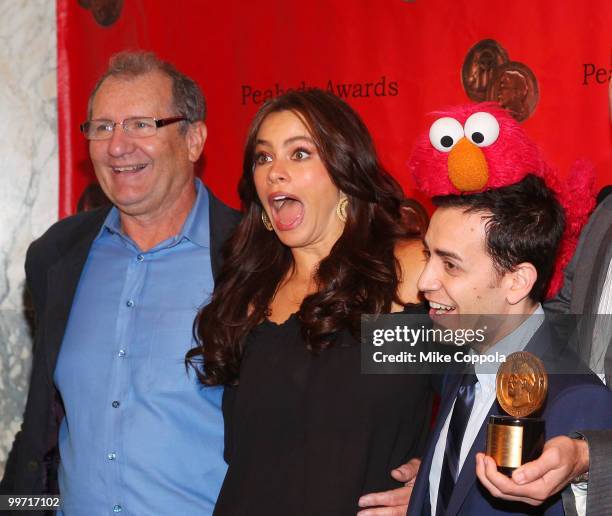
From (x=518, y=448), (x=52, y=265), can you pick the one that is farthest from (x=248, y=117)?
(x=518, y=448)

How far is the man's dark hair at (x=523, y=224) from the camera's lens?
1927mm

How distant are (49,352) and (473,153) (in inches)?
61.1

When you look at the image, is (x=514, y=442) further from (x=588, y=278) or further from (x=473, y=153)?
(x=588, y=278)

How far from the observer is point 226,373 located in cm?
255

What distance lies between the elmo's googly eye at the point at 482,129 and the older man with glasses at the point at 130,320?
1.07 metres

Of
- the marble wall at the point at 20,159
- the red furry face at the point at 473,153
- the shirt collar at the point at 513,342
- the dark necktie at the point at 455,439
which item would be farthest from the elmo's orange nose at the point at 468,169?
the marble wall at the point at 20,159

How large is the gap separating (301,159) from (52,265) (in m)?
1.00

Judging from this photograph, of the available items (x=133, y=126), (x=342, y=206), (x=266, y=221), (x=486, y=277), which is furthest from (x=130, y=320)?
(x=486, y=277)

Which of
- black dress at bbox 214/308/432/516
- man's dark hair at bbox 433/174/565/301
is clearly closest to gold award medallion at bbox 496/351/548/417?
man's dark hair at bbox 433/174/565/301

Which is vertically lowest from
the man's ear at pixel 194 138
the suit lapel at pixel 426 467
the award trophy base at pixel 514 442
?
the suit lapel at pixel 426 467

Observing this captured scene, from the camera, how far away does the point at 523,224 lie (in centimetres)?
193

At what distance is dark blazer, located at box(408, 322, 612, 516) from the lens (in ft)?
5.65

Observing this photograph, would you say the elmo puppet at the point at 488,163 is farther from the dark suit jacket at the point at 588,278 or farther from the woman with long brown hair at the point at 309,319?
the woman with long brown hair at the point at 309,319

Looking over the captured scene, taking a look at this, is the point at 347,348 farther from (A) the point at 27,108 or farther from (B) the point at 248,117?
(A) the point at 27,108
